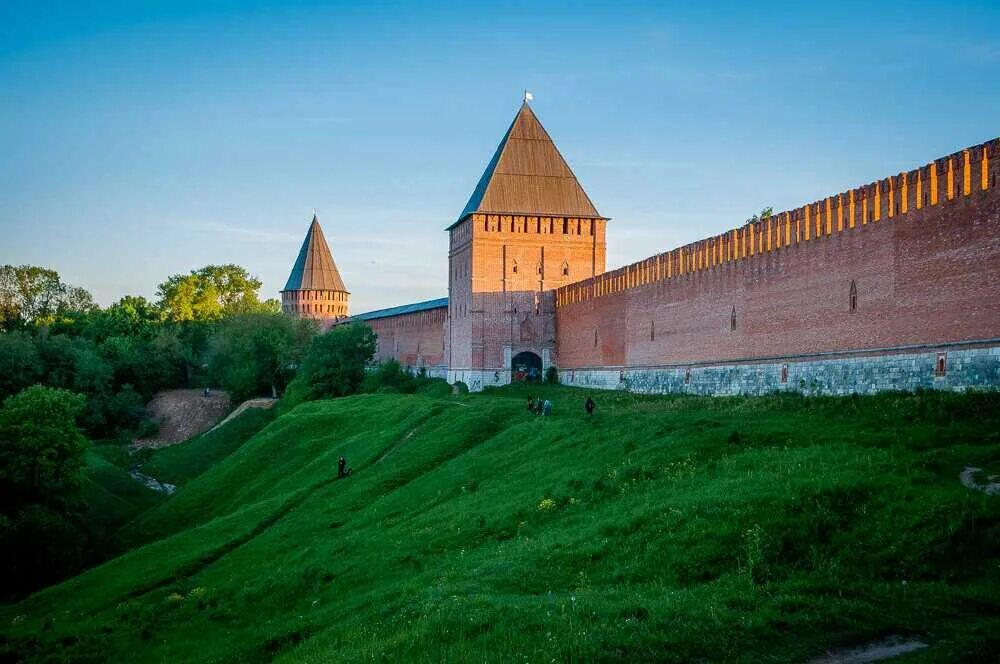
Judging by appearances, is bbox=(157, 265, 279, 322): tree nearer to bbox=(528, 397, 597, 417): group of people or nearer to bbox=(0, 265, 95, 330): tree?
bbox=(0, 265, 95, 330): tree

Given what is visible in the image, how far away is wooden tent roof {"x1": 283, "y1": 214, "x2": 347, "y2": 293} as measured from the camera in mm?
89875

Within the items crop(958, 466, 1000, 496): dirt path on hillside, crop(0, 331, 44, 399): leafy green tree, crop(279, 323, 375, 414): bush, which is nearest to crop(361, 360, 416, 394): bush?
crop(279, 323, 375, 414): bush

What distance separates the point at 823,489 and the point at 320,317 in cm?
7796

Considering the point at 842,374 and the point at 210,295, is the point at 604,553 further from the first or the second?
the point at 210,295

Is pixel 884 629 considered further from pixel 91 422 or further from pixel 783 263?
pixel 91 422

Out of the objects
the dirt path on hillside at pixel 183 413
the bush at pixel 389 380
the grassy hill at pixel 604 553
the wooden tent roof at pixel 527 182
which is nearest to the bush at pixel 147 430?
Answer: the dirt path on hillside at pixel 183 413

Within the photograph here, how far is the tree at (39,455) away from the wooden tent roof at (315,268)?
190 ft

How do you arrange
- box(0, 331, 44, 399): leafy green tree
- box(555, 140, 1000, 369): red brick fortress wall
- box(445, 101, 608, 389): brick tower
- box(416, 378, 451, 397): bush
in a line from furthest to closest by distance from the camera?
box(0, 331, 44, 399): leafy green tree → box(445, 101, 608, 389): brick tower → box(416, 378, 451, 397): bush → box(555, 140, 1000, 369): red brick fortress wall

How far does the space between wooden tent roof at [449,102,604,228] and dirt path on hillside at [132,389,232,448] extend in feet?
61.5

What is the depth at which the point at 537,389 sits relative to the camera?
140 feet

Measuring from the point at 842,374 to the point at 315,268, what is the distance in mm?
70887

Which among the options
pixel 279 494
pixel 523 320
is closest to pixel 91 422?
pixel 523 320

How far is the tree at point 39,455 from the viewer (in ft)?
98.8

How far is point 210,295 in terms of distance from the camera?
9019 centimetres
